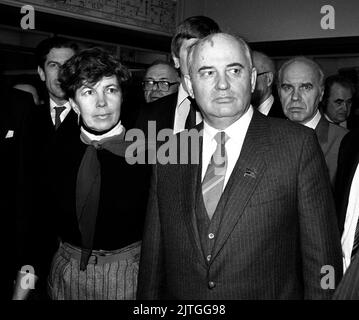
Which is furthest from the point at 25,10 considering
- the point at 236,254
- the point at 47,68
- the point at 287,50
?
the point at 236,254

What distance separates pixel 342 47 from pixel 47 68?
6145 millimetres

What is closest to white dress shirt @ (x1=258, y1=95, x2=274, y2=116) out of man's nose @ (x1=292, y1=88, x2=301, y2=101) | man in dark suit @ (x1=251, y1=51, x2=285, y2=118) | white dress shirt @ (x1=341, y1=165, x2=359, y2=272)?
man in dark suit @ (x1=251, y1=51, x2=285, y2=118)

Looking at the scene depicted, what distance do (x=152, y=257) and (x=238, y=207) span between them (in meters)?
0.44

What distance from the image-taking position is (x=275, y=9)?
344 inches

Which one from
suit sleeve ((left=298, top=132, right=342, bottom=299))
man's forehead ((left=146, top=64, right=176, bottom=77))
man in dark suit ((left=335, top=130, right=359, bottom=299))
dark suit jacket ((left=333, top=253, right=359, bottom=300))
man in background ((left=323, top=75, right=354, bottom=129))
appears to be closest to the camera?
dark suit jacket ((left=333, top=253, right=359, bottom=300))

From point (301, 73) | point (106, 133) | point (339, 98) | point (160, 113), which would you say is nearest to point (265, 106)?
point (301, 73)

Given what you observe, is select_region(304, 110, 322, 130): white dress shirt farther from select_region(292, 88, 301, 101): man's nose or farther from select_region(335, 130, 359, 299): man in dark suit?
select_region(335, 130, 359, 299): man in dark suit

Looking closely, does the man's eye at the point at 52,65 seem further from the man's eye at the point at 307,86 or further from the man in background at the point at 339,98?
the man in background at the point at 339,98

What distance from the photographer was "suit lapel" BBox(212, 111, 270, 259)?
5.32 ft

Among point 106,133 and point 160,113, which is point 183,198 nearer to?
point 106,133

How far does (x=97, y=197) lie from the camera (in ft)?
6.51

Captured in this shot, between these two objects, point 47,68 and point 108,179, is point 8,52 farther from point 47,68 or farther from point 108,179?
point 108,179

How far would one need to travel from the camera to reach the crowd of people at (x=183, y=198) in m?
1.63

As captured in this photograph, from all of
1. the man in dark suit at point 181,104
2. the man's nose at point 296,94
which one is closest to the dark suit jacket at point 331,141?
the man's nose at point 296,94
